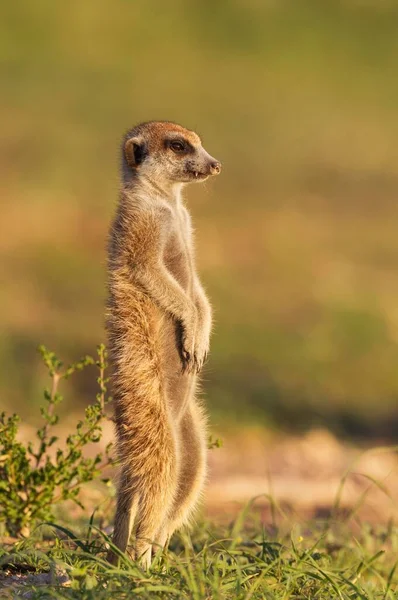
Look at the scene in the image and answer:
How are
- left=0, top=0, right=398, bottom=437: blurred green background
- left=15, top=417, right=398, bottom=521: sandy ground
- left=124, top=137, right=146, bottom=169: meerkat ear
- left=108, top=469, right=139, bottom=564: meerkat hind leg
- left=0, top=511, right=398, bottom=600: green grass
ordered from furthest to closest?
left=0, top=0, right=398, bottom=437: blurred green background, left=15, top=417, right=398, bottom=521: sandy ground, left=124, top=137, right=146, bottom=169: meerkat ear, left=108, top=469, right=139, bottom=564: meerkat hind leg, left=0, top=511, right=398, bottom=600: green grass

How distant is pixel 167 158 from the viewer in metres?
Result: 3.98

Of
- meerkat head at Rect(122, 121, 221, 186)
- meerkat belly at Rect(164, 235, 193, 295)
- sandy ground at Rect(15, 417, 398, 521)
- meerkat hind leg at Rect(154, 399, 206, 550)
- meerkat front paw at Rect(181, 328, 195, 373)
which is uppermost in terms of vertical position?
meerkat head at Rect(122, 121, 221, 186)

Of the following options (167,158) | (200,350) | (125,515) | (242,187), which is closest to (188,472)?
(125,515)

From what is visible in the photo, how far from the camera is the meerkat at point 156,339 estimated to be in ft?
12.0

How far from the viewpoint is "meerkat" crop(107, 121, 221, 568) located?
3.67 meters

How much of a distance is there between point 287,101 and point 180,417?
886 inches

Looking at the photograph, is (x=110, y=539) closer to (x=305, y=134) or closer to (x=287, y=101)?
(x=305, y=134)

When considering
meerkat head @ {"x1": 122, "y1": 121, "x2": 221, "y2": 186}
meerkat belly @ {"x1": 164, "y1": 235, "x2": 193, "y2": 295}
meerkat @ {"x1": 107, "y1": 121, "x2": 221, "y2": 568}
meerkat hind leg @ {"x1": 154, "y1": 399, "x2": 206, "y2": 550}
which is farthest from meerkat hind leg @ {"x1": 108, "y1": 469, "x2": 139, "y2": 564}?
meerkat head @ {"x1": 122, "y1": 121, "x2": 221, "y2": 186}

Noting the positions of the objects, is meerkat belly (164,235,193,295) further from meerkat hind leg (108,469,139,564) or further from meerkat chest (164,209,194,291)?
meerkat hind leg (108,469,139,564)

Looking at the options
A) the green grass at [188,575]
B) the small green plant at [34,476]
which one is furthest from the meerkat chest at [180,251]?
the green grass at [188,575]

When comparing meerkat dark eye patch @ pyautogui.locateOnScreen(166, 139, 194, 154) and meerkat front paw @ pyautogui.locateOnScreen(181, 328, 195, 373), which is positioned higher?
meerkat dark eye patch @ pyautogui.locateOnScreen(166, 139, 194, 154)

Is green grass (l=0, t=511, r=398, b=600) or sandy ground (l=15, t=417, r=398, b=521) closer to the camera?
green grass (l=0, t=511, r=398, b=600)

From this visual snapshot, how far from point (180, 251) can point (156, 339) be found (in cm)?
35

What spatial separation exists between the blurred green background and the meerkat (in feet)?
14.5
